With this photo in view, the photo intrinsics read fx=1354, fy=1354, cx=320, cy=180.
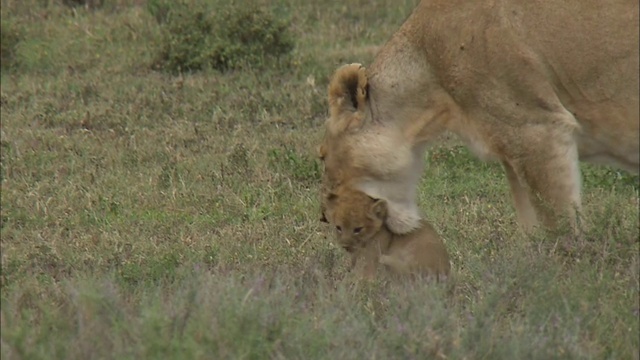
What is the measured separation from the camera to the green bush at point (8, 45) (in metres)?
11.2

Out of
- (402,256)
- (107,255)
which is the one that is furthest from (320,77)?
(402,256)

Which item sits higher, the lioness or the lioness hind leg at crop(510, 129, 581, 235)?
the lioness

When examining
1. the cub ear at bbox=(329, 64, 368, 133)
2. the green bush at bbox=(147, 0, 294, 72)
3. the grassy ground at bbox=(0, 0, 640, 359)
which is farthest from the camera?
the green bush at bbox=(147, 0, 294, 72)

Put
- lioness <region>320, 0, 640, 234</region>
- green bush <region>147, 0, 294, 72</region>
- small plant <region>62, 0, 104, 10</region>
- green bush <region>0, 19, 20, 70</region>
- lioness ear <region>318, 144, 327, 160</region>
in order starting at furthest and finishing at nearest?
1. small plant <region>62, 0, 104, 10</region>
2. green bush <region>0, 19, 20, 70</region>
3. green bush <region>147, 0, 294, 72</region>
4. lioness ear <region>318, 144, 327, 160</region>
5. lioness <region>320, 0, 640, 234</region>

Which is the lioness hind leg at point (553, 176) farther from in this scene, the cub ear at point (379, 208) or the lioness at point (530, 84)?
the cub ear at point (379, 208)

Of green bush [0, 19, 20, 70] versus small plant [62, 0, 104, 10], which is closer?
green bush [0, 19, 20, 70]

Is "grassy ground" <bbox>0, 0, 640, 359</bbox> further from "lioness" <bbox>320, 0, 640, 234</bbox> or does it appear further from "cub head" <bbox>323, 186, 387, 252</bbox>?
"lioness" <bbox>320, 0, 640, 234</bbox>

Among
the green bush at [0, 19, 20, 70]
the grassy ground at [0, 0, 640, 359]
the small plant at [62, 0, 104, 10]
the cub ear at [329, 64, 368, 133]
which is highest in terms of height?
the cub ear at [329, 64, 368, 133]

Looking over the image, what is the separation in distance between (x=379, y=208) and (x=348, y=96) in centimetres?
51

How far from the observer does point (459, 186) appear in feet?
26.3

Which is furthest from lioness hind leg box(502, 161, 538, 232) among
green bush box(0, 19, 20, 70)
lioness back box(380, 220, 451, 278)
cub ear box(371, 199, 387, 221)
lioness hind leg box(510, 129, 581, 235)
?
green bush box(0, 19, 20, 70)

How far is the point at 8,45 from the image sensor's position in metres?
11.2

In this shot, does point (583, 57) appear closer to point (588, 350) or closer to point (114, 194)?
point (588, 350)

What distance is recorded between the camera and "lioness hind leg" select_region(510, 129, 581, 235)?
5.39 meters
